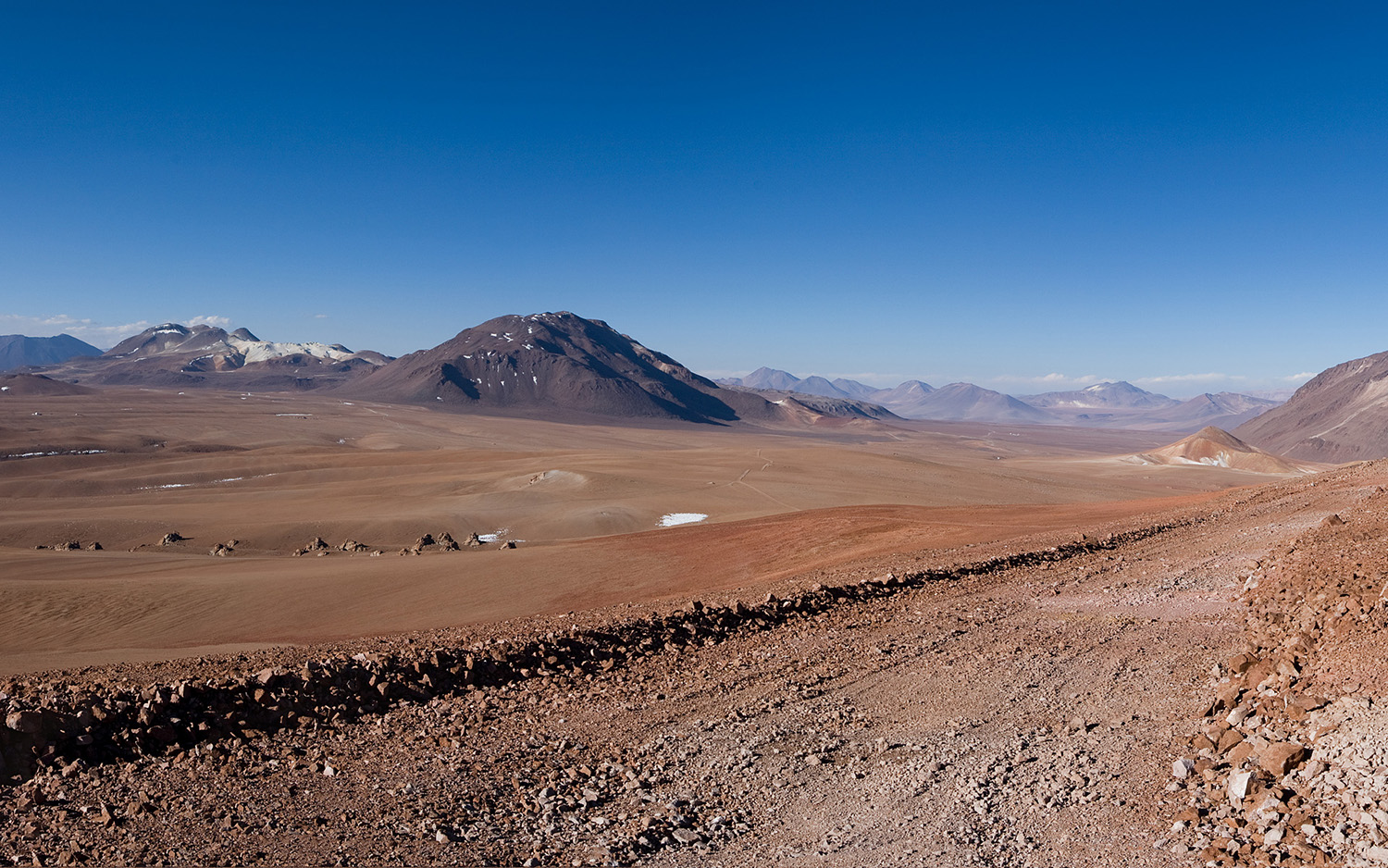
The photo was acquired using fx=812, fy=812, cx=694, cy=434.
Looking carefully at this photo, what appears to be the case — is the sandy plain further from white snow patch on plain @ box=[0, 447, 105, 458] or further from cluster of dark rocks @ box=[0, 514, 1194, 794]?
cluster of dark rocks @ box=[0, 514, 1194, 794]

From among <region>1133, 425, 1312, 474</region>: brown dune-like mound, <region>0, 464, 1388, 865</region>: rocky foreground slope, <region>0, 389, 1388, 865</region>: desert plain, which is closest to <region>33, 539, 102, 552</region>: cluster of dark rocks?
<region>0, 389, 1388, 865</region>: desert plain

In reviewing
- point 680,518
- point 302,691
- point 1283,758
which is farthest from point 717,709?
point 680,518

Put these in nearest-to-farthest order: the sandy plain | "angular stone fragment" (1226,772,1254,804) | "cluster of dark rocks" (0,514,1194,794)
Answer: "angular stone fragment" (1226,772,1254,804)
"cluster of dark rocks" (0,514,1194,794)
the sandy plain

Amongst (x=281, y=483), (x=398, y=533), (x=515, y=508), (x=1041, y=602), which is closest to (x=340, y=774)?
(x=1041, y=602)

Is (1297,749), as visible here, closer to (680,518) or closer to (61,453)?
(680,518)

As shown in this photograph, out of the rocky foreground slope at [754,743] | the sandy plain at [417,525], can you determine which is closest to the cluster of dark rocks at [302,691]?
the rocky foreground slope at [754,743]

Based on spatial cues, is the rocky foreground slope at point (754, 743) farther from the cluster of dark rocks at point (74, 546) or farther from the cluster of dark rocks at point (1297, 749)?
the cluster of dark rocks at point (74, 546)
